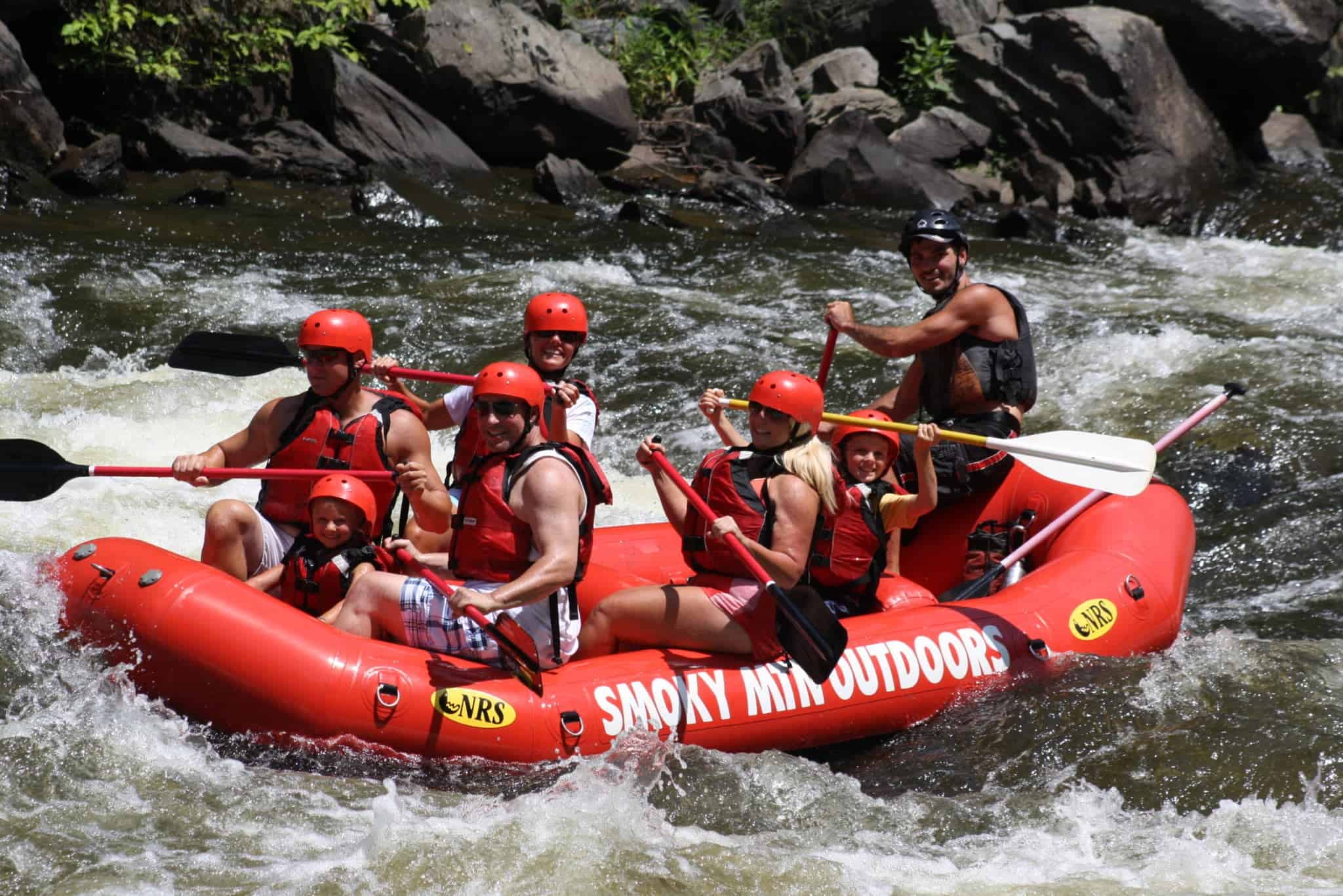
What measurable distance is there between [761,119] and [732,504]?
11.2 metres

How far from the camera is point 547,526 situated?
4.14 meters

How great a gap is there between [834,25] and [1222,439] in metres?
11.5

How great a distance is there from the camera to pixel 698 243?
1208 centimetres

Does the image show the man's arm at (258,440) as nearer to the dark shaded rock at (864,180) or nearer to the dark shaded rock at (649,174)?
the dark shaded rock at (649,174)

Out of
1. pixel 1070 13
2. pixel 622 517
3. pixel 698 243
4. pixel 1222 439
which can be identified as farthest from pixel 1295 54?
pixel 622 517

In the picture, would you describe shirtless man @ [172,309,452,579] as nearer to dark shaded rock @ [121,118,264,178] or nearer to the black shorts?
the black shorts

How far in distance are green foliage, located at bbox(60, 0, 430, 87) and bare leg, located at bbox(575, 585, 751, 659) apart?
10.0m

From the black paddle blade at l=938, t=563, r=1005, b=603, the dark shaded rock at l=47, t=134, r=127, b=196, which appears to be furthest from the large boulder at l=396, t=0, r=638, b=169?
the black paddle blade at l=938, t=563, r=1005, b=603

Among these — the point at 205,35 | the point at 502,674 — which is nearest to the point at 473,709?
the point at 502,674

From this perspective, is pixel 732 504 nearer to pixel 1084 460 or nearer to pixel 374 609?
pixel 374 609

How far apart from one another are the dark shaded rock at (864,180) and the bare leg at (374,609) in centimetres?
1007

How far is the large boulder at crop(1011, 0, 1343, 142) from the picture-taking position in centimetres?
1491

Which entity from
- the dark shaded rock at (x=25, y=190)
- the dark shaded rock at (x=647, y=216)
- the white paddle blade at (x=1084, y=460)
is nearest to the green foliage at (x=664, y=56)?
the dark shaded rock at (x=647, y=216)

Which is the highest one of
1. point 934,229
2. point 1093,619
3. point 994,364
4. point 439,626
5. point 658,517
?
point 934,229
